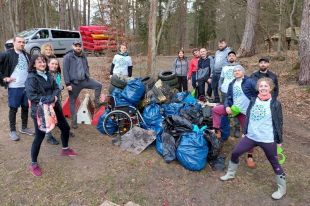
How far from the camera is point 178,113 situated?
5.66m

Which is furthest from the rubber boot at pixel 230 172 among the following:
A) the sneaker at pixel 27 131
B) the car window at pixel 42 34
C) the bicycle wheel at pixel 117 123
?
the car window at pixel 42 34

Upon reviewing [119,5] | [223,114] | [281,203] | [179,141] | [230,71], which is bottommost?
[281,203]

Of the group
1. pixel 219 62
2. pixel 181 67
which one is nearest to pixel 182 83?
pixel 181 67

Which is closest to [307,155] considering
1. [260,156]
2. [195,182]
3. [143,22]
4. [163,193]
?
[260,156]

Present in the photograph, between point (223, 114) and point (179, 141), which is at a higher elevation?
point (223, 114)

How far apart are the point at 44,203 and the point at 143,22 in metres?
20.7

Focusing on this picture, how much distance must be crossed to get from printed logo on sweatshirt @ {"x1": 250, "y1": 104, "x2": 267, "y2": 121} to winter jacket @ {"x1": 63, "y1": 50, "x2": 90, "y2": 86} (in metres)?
3.11

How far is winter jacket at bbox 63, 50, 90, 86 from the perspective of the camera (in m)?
5.64

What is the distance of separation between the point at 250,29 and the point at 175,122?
11628 mm

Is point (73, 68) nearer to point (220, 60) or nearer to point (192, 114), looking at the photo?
point (192, 114)

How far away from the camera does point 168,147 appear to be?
503cm

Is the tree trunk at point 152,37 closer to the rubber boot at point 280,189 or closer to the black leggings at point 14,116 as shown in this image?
the black leggings at point 14,116

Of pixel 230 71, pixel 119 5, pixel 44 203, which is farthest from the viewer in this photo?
pixel 119 5

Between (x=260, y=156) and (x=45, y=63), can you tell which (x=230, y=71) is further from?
(x=45, y=63)
